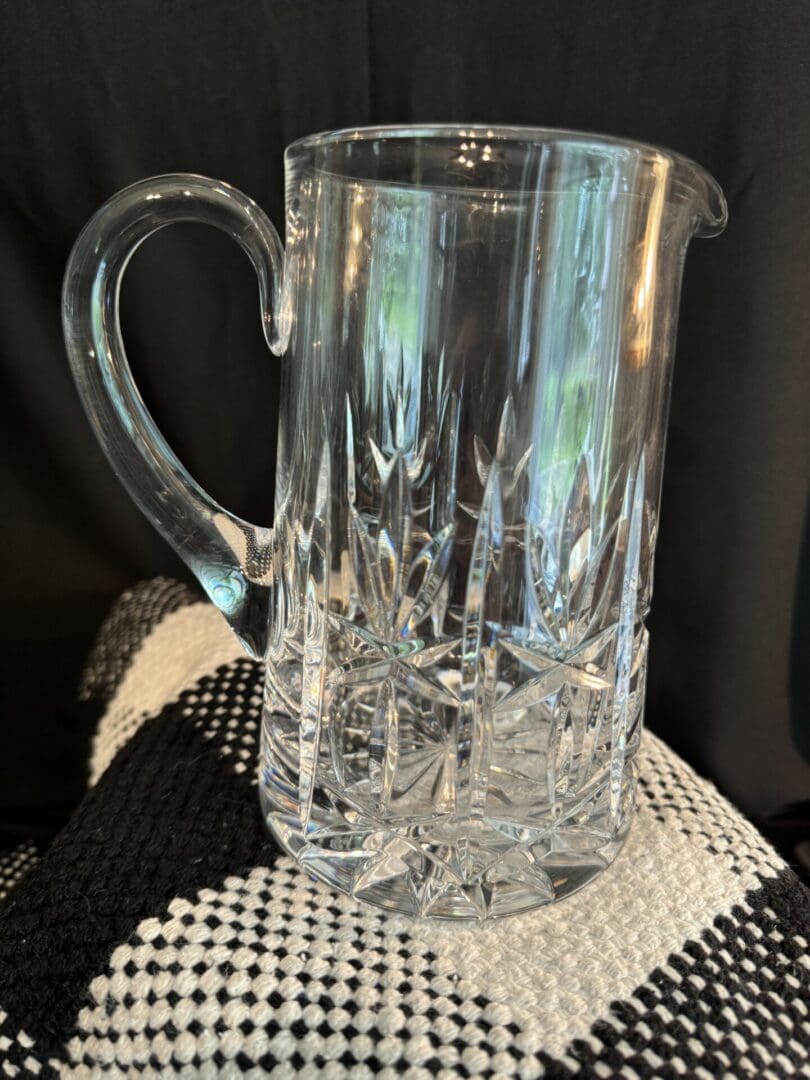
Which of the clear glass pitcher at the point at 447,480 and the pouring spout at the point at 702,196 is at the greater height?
the pouring spout at the point at 702,196

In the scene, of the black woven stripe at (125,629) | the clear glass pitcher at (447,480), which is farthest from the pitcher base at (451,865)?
the black woven stripe at (125,629)

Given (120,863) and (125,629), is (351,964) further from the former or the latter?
(125,629)

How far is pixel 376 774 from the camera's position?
0.42 metres

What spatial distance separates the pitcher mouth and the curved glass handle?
0.05 meters

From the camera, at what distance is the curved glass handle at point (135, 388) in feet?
1.39

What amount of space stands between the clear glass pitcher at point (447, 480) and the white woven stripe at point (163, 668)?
15 cm

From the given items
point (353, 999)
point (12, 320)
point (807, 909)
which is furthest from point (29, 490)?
point (807, 909)

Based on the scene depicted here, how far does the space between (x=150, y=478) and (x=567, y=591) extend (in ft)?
0.70

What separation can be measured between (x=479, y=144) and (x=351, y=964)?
1.11ft

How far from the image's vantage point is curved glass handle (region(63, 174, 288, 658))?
0.42 m

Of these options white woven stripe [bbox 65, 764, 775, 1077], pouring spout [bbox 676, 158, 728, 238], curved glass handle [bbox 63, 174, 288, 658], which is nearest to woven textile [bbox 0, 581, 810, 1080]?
white woven stripe [bbox 65, 764, 775, 1077]

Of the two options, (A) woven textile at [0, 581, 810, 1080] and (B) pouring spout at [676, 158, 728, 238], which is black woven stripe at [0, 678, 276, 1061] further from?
(B) pouring spout at [676, 158, 728, 238]

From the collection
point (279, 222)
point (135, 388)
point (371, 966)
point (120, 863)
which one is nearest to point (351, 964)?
point (371, 966)

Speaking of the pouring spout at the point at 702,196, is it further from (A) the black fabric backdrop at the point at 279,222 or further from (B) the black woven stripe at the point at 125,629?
(B) the black woven stripe at the point at 125,629
